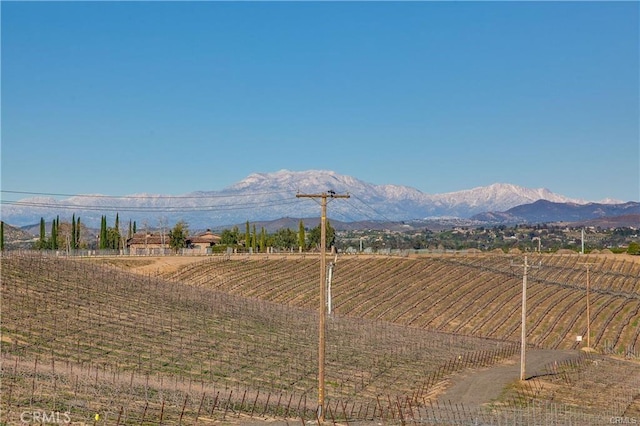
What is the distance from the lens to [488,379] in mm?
58406

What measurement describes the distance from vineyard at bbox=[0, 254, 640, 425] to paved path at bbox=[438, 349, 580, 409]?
3.78ft

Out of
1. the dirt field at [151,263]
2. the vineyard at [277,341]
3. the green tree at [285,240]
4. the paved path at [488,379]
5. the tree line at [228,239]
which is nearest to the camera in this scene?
the vineyard at [277,341]

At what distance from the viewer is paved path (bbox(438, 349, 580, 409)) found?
50.6 m

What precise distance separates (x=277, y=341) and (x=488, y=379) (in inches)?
687

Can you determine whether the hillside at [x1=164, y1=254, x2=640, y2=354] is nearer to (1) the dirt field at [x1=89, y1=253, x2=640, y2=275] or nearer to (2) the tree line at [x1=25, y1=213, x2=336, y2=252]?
(1) the dirt field at [x1=89, y1=253, x2=640, y2=275]

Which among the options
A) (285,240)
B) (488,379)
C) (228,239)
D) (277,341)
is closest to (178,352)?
(277,341)

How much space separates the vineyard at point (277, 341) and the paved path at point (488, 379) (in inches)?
45.4

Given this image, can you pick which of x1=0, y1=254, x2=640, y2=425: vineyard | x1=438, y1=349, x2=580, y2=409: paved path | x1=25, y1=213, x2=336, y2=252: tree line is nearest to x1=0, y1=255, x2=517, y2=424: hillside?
x1=0, y1=254, x2=640, y2=425: vineyard

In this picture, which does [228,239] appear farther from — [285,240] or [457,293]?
[457,293]

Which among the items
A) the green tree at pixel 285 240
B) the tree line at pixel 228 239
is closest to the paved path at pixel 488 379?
the tree line at pixel 228 239

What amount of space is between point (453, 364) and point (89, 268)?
42.3 meters

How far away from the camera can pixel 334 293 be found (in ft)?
336

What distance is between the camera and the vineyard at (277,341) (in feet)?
131

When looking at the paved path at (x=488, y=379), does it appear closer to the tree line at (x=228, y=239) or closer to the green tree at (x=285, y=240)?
the tree line at (x=228, y=239)
